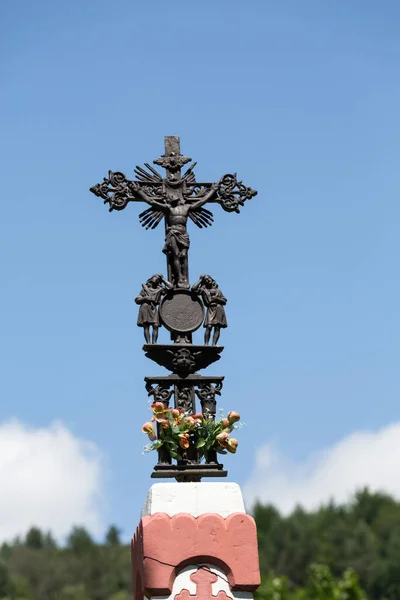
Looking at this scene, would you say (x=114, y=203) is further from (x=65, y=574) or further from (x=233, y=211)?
(x=65, y=574)

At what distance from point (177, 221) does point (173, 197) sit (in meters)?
0.30

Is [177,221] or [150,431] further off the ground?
[177,221]

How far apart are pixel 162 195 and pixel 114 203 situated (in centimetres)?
55

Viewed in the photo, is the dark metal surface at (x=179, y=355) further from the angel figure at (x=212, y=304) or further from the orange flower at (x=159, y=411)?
the orange flower at (x=159, y=411)

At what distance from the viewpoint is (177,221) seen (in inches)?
418

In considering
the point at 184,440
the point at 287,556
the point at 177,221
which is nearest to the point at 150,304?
the point at 177,221

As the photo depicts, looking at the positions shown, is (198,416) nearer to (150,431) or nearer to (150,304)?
(150,431)

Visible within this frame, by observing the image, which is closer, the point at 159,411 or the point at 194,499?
the point at 194,499

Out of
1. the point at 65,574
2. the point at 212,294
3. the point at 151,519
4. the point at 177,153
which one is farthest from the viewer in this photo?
the point at 65,574

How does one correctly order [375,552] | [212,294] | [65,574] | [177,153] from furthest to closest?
1. [65,574]
2. [375,552]
3. [177,153]
4. [212,294]

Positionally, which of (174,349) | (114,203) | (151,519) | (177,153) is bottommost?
(151,519)

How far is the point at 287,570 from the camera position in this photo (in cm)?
7644

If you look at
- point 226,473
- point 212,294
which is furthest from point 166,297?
point 226,473

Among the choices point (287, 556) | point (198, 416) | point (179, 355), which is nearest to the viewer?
point (198, 416)
